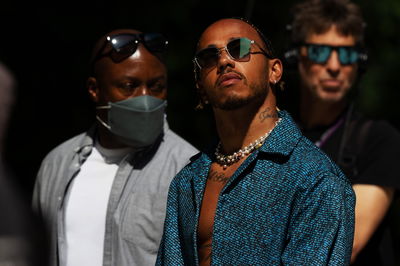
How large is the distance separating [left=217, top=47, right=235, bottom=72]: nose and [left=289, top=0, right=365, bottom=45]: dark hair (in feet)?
5.60

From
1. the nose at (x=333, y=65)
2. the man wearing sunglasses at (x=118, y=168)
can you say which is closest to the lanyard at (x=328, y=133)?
the nose at (x=333, y=65)

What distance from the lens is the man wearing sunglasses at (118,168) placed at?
4.33 meters

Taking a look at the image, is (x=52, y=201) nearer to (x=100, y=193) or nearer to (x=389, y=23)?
(x=100, y=193)

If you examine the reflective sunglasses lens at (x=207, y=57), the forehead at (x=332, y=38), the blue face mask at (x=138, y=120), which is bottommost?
the blue face mask at (x=138, y=120)

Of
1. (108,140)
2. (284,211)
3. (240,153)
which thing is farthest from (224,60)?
(108,140)

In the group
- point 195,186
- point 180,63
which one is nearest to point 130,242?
point 195,186

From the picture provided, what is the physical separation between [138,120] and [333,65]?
3.68 feet

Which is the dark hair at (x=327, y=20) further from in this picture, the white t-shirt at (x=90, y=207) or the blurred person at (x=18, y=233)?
the blurred person at (x=18, y=233)

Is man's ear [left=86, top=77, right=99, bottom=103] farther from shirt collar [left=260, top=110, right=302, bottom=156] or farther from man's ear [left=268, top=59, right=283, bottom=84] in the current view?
shirt collar [left=260, top=110, right=302, bottom=156]

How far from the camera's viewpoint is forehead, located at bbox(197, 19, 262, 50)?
11.8 feet

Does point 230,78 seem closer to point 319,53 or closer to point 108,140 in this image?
point 108,140

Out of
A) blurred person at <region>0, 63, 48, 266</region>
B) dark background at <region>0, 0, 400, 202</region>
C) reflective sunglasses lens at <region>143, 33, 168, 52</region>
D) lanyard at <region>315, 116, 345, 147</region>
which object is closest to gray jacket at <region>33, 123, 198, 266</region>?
reflective sunglasses lens at <region>143, 33, 168, 52</region>

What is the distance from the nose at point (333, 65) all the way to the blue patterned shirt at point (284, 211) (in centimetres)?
154

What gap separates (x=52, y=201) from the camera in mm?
4574
